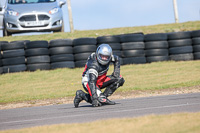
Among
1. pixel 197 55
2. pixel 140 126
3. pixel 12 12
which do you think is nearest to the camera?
pixel 140 126

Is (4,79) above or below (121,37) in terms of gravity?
below

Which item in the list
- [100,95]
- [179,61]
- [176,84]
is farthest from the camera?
[179,61]

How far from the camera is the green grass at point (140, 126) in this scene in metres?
4.60

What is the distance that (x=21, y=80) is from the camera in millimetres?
15000

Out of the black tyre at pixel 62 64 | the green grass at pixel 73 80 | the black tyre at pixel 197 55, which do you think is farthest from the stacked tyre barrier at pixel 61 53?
the black tyre at pixel 197 55

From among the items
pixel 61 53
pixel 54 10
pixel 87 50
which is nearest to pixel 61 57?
pixel 61 53

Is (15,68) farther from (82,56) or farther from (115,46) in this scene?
(115,46)

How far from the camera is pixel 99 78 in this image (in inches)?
328

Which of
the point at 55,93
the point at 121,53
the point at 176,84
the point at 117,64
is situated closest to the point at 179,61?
the point at 121,53

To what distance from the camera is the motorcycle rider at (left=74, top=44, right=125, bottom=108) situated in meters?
7.88

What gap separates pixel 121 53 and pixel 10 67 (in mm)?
4420

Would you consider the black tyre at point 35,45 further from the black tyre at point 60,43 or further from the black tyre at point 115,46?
the black tyre at point 115,46

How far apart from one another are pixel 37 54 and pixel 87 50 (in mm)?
1931

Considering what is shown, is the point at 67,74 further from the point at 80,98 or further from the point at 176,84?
the point at 80,98
